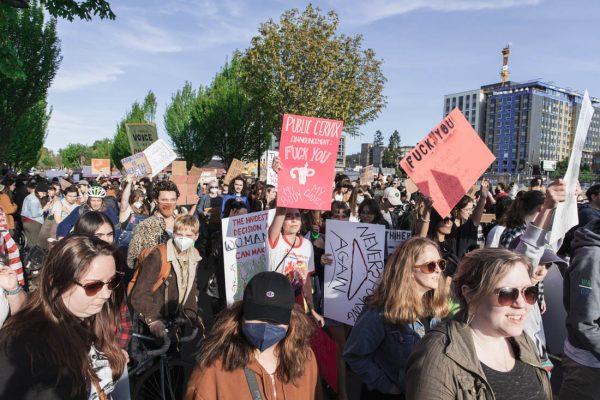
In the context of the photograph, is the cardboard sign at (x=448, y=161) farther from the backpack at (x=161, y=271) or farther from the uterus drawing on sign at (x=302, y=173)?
the backpack at (x=161, y=271)

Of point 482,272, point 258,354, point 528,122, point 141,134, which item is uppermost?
point 528,122

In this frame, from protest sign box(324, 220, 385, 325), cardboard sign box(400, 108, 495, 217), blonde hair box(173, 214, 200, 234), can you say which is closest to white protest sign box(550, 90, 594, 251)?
cardboard sign box(400, 108, 495, 217)

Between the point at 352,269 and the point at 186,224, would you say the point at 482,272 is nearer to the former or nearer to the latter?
the point at 352,269

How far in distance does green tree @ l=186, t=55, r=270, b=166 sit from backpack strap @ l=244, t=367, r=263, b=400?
3619 centimetres

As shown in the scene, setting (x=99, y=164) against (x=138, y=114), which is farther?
(x=138, y=114)

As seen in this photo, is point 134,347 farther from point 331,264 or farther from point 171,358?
point 331,264

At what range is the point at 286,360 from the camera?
2.15 meters

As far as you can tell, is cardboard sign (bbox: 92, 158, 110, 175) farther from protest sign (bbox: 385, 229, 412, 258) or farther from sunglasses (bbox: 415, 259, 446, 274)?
sunglasses (bbox: 415, 259, 446, 274)

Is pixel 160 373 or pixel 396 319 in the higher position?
pixel 396 319

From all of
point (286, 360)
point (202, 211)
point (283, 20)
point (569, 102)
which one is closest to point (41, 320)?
point (286, 360)

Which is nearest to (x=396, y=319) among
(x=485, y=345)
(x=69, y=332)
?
(x=485, y=345)

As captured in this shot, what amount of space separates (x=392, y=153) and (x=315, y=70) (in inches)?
4787

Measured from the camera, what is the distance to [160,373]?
12.4 ft

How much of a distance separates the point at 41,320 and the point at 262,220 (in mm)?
2467
